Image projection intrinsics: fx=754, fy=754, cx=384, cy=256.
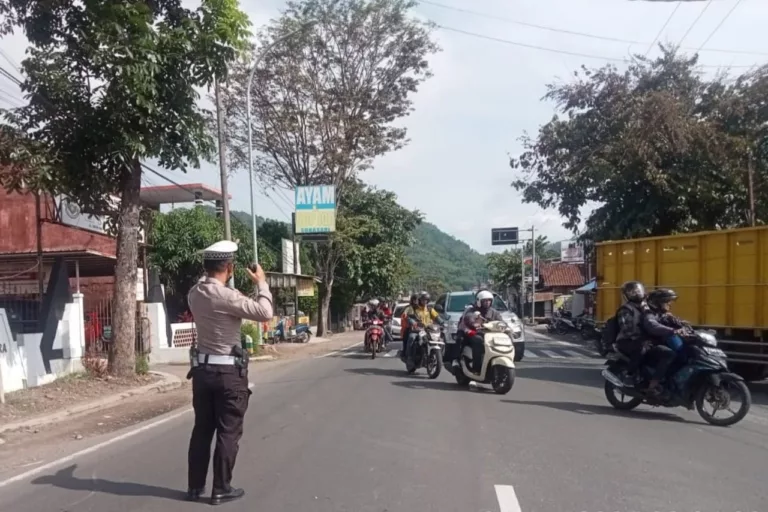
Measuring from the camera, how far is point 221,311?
530 cm

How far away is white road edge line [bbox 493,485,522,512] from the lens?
5.32 metres

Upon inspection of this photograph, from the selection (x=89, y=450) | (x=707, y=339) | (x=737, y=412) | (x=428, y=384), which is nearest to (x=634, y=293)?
(x=707, y=339)

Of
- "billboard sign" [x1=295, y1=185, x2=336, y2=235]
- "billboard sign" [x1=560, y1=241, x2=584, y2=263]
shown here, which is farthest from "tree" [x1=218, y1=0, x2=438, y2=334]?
"billboard sign" [x1=560, y1=241, x2=584, y2=263]

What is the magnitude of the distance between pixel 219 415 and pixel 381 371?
10449 mm

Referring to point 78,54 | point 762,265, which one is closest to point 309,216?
point 78,54

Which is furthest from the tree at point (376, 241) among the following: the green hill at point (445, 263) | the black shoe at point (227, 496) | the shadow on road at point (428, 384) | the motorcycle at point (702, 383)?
the green hill at point (445, 263)

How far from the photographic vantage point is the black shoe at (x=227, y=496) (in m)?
5.37

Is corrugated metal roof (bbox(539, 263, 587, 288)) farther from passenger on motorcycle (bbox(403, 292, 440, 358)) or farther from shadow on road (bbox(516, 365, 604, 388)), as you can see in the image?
passenger on motorcycle (bbox(403, 292, 440, 358))

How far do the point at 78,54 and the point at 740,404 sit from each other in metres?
11.2

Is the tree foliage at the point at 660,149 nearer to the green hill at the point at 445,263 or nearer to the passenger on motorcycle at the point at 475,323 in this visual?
the passenger on motorcycle at the point at 475,323

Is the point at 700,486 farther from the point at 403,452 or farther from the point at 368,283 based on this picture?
the point at 368,283

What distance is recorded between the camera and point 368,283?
42.3 m

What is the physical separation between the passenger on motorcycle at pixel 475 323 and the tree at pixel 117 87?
5822 millimetres

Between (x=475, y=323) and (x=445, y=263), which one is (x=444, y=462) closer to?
(x=475, y=323)
